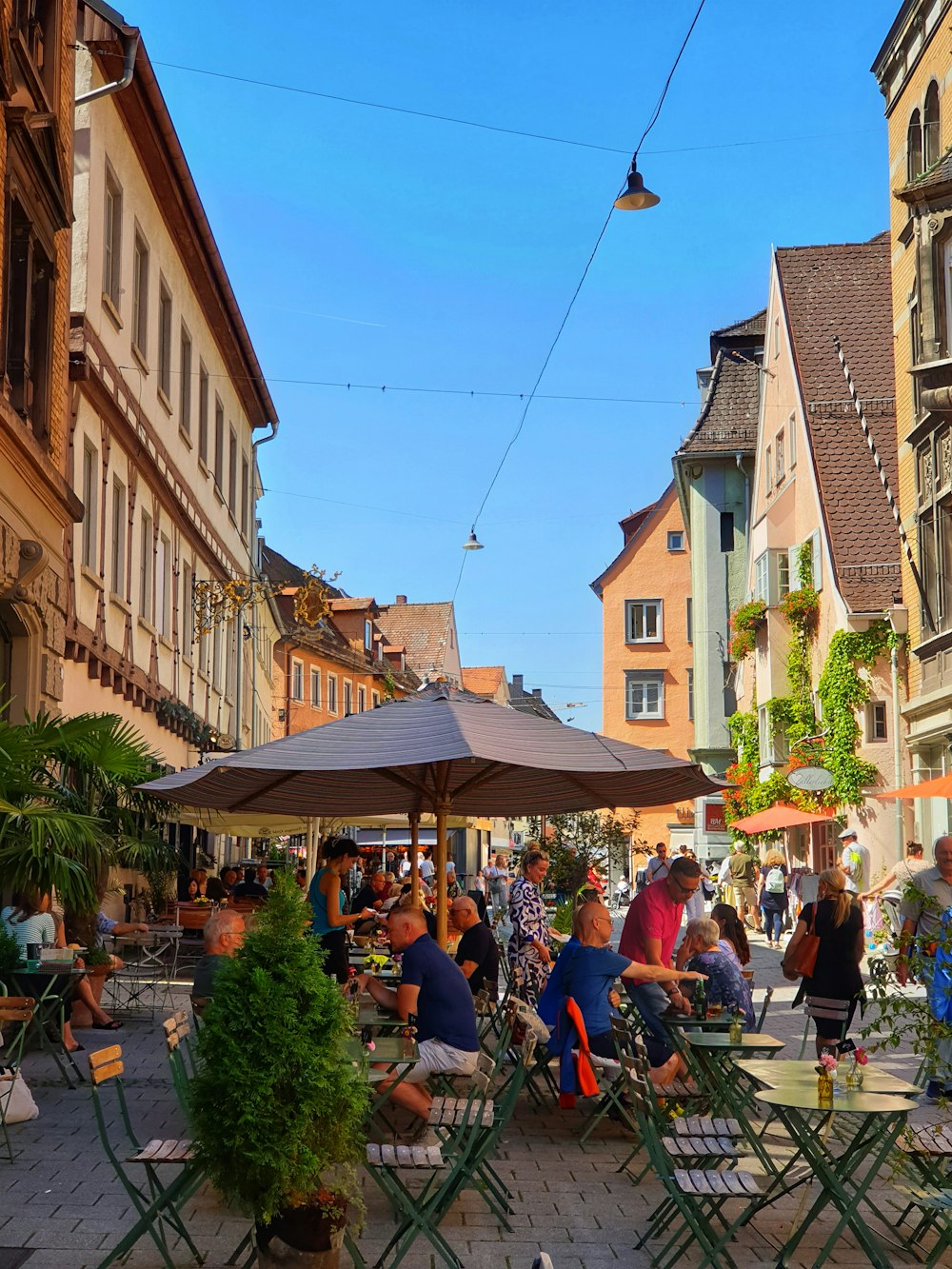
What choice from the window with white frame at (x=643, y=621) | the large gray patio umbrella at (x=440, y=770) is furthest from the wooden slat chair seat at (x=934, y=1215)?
the window with white frame at (x=643, y=621)

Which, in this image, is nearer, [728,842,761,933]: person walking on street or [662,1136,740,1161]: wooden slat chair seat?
[662,1136,740,1161]: wooden slat chair seat

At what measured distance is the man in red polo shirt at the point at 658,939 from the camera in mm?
10164

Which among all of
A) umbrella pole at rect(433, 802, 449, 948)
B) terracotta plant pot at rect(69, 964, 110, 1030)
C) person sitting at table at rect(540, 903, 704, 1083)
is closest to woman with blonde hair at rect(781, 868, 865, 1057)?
person sitting at table at rect(540, 903, 704, 1083)

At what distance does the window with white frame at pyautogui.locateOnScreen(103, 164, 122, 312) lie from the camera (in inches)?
804

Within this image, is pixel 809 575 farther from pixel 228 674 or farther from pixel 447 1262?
pixel 447 1262

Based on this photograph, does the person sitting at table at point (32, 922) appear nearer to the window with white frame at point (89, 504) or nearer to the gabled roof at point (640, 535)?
the window with white frame at point (89, 504)

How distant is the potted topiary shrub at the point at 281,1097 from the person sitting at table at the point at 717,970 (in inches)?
197

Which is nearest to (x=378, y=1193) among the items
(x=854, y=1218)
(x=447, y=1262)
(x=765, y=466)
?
(x=447, y=1262)

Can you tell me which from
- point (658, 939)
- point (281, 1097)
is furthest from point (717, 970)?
point (281, 1097)

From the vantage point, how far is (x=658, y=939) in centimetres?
1033

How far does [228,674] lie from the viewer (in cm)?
3475

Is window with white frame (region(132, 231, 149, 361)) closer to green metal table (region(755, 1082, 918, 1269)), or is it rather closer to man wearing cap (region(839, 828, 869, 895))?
man wearing cap (region(839, 828, 869, 895))

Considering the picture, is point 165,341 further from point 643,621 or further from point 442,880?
point 643,621

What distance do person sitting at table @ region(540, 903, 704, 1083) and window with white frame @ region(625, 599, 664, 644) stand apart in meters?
48.1
